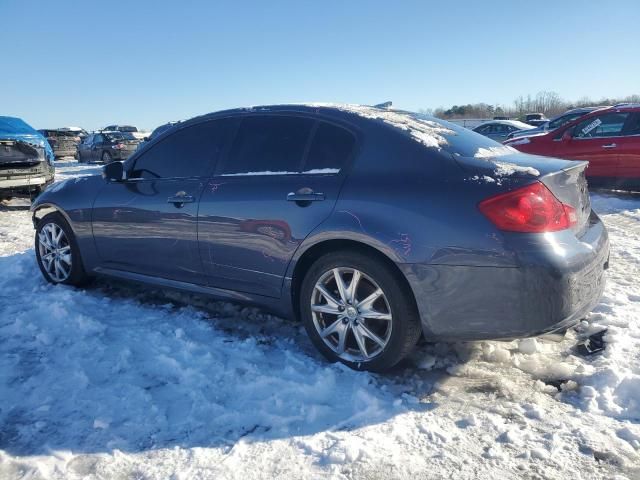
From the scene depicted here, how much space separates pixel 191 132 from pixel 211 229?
0.91 meters

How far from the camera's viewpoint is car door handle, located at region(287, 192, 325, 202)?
3.06m

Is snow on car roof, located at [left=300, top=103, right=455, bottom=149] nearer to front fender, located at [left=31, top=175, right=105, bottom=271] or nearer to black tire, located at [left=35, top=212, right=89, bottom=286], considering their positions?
front fender, located at [left=31, top=175, right=105, bottom=271]

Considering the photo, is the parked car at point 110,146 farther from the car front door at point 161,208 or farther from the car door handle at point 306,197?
the car door handle at point 306,197

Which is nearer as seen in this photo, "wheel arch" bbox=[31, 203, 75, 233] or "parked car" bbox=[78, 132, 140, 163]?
"wheel arch" bbox=[31, 203, 75, 233]

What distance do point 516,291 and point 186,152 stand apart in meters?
2.61

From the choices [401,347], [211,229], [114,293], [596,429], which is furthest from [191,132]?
[596,429]

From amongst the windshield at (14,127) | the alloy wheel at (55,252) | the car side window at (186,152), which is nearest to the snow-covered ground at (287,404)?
the alloy wheel at (55,252)

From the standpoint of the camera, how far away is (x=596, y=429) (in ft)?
7.89

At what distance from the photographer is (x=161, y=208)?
383 cm

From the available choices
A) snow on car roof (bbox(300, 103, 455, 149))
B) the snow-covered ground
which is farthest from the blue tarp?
snow on car roof (bbox(300, 103, 455, 149))

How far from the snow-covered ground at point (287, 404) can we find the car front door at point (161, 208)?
18.9 inches

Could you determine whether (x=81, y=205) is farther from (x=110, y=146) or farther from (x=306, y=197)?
(x=110, y=146)

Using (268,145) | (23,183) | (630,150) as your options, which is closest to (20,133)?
(23,183)

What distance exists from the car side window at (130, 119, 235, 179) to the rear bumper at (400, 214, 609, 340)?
1794mm
